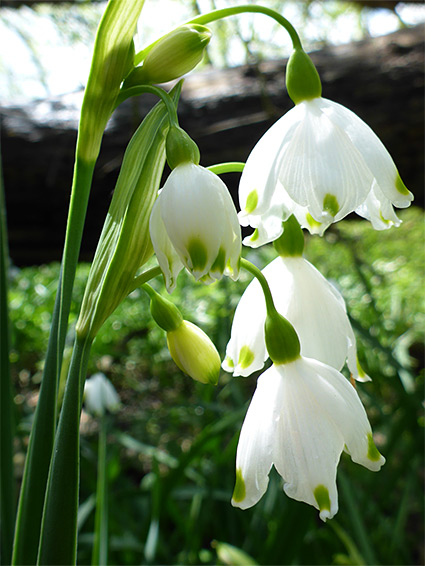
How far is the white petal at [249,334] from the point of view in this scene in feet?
1.49

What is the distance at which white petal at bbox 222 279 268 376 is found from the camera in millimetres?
453

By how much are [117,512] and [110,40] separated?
1.20m

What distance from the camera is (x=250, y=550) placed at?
→ 4.06 feet

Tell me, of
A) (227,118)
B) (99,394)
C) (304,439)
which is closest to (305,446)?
(304,439)

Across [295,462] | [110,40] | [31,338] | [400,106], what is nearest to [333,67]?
[400,106]

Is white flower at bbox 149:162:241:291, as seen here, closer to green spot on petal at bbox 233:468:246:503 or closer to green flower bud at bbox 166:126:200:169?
green flower bud at bbox 166:126:200:169

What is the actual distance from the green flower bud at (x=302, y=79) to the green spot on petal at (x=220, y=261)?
16 cm

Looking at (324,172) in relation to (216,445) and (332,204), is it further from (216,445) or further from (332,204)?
(216,445)

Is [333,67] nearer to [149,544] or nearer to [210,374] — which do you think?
[149,544]

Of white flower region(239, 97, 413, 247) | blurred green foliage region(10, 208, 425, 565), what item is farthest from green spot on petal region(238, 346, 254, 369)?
blurred green foliage region(10, 208, 425, 565)

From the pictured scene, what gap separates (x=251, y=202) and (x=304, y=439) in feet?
0.55

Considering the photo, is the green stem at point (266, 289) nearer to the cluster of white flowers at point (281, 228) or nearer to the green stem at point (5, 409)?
the cluster of white flowers at point (281, 228)

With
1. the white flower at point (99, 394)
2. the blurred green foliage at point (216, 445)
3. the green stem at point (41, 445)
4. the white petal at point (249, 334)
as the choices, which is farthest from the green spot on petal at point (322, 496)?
the white flower at point (99, 394)

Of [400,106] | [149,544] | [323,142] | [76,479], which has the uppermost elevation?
[323,142]
